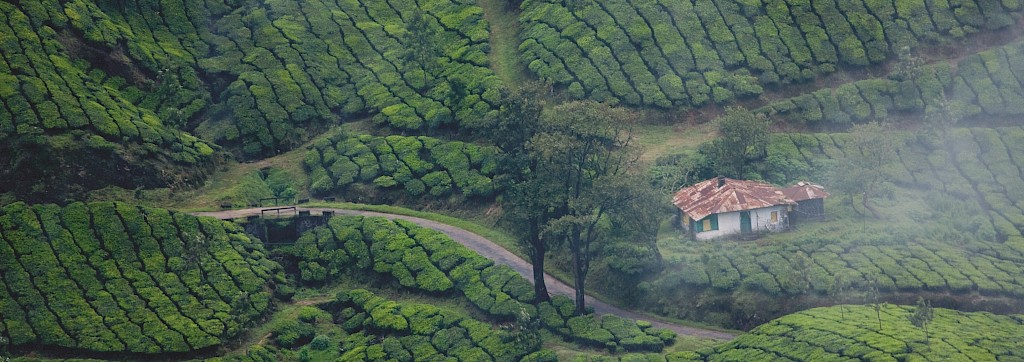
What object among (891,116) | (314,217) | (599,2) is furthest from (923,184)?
(314,217)

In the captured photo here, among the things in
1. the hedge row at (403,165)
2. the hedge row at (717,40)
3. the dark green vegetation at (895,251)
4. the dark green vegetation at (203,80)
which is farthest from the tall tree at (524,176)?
the hedge row at (717,40)

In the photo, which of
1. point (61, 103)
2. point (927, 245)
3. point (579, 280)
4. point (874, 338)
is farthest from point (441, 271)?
point (61, 103)

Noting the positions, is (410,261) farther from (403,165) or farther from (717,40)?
(717,40)

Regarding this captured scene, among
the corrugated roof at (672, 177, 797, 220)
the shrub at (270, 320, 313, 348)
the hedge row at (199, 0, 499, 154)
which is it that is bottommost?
the shrub at (270, 320, 313, 348)

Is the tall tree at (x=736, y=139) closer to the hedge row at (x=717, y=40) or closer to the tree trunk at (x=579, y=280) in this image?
the hedge row at (x=717, y=40)

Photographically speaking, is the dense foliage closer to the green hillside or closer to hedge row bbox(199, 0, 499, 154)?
the green hillside

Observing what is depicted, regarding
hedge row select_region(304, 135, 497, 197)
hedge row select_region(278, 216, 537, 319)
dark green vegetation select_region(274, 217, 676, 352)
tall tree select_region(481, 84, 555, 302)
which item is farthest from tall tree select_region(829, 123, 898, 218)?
hedge row select_region(304, 135, 497, 197)
